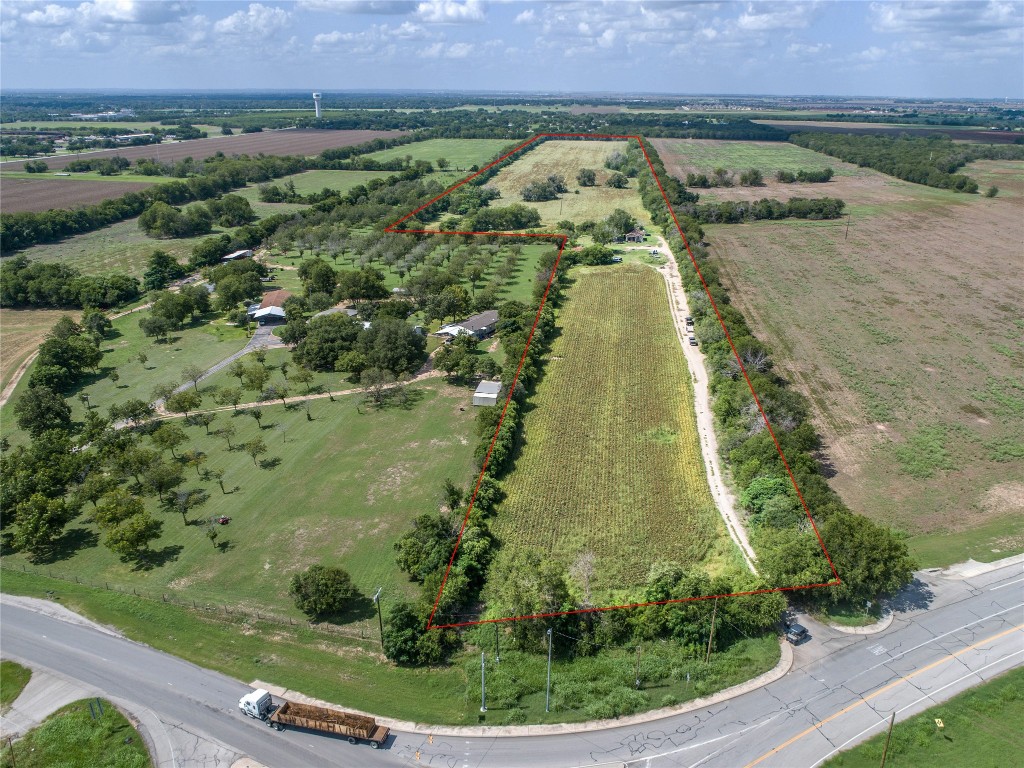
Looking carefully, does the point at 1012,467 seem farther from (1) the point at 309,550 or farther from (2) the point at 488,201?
(2) the point at 488,201

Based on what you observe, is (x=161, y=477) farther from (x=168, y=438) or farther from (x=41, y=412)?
(x=41, y=412)

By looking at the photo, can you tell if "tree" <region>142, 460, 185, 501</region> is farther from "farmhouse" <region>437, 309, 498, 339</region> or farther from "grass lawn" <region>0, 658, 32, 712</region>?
"farmhouse" <region>437, 309, 498, 339</region>

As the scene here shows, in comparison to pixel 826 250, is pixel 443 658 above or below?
below

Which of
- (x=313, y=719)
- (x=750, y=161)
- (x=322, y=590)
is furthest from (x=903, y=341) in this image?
(x=750, y=161)

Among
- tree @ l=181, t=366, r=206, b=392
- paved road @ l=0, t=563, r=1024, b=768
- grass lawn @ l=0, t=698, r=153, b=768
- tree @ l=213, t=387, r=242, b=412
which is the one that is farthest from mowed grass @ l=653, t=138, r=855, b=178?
grass lawn @ l=0, t=698, r=153, b=768

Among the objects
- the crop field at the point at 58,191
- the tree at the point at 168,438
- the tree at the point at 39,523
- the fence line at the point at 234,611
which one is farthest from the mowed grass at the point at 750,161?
the tree at the point at 39,523

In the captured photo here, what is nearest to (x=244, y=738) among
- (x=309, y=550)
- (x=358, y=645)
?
(x=358, y=645)

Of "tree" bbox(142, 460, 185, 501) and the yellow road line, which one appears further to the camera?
"tree" bbox(142, 460, 185, 501)
